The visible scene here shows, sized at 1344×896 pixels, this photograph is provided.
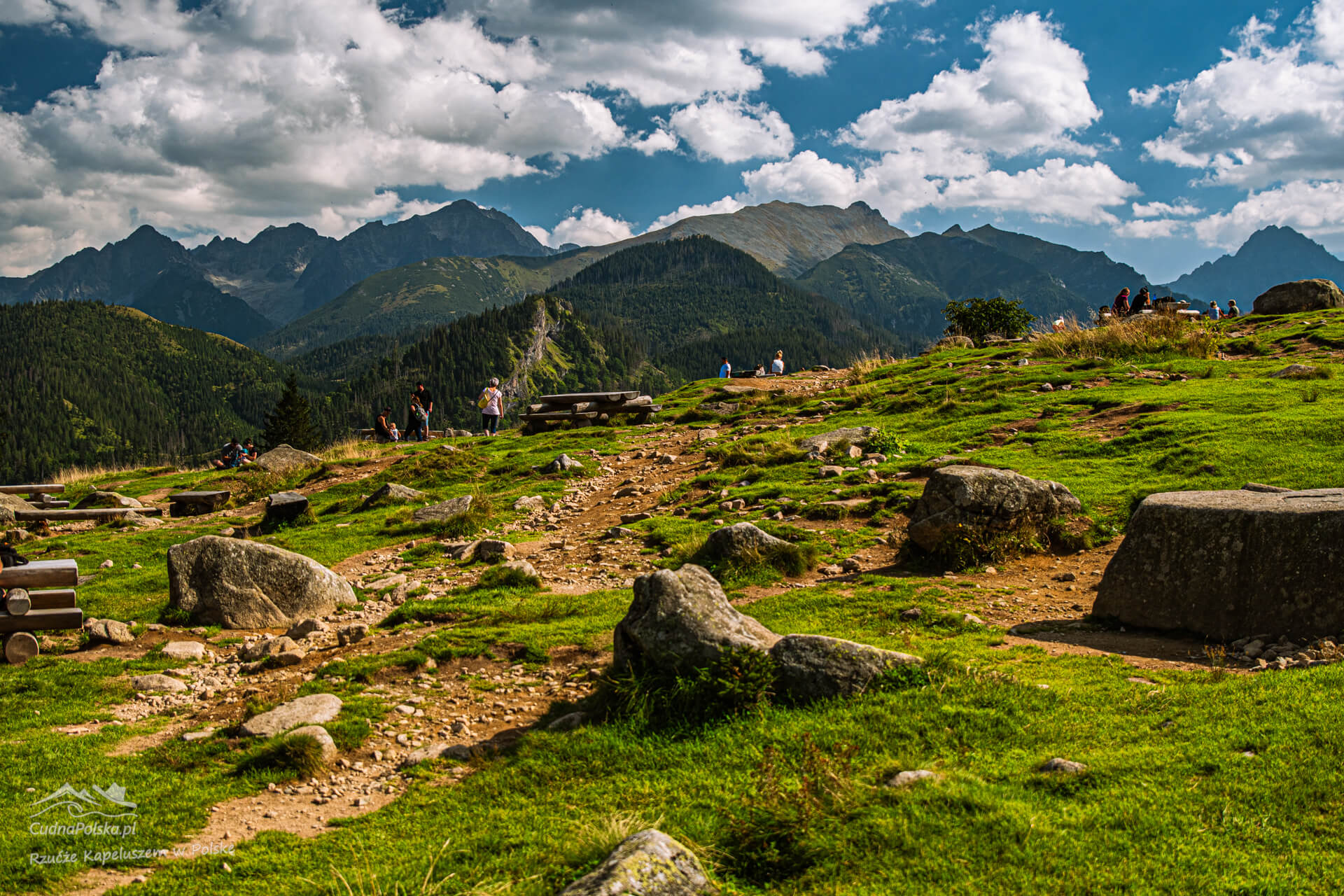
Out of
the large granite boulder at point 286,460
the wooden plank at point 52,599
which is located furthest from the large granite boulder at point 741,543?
the large granite boulder at point 286,460

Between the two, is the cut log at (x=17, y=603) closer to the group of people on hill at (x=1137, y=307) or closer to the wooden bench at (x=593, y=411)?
the wooden bench at (x=593, y=411)

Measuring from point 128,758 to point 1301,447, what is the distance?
1741cm

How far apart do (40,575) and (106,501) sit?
1618 centimetres

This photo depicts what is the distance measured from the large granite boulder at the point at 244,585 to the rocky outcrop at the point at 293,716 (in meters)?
3.98

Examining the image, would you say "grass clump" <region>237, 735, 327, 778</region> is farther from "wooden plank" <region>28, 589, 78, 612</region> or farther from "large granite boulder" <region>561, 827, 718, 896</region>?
"wooden plank" <region>28, 589, 78, 612</region>

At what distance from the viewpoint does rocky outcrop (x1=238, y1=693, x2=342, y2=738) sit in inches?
301

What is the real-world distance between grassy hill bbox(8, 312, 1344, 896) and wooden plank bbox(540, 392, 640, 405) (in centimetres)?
1464

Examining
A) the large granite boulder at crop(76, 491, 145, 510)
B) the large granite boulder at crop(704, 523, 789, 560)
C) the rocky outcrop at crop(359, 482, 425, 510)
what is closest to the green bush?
the rocky outcrop at crop(359, 482, 425, 510)

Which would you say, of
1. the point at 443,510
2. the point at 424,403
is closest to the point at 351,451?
the point at 424,403

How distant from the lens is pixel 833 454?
1780 centimetres

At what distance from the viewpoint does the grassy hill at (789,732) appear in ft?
15.2

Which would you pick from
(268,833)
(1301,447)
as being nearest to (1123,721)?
(268,833)

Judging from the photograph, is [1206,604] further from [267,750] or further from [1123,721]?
[267,750]

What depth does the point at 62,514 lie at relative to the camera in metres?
20.2
